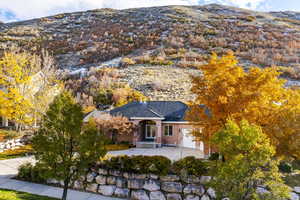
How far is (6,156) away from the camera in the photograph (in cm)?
1750

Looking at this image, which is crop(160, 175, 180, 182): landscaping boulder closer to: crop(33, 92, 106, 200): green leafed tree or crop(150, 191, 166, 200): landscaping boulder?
crop(150, 191, 166, 200): landscaping boulder

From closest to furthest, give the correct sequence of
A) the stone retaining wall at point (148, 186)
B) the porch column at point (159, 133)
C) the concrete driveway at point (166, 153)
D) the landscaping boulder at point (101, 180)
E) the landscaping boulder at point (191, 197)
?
the landscaping boulder at point (191, 197) → the stone retaining wall at point (148, 186) → the landscaping boulder at point (101, 180) → the concrete driveway at point (166, 153) → the porch column at point (159, 133)

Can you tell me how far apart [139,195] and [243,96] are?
247 inches

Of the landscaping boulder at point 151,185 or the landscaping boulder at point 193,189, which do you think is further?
the landscaping boulder at point 151,185

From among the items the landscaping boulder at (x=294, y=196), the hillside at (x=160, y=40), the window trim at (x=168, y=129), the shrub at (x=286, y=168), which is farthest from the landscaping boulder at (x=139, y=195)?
the hillside at (x=160, y=40)

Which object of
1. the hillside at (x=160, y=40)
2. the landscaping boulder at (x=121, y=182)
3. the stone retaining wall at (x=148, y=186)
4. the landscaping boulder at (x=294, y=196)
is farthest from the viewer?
the hillside at (x=160, y=40)

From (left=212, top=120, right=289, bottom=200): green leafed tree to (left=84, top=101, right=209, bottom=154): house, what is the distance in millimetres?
16652

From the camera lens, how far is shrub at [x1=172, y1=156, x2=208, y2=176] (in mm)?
10047

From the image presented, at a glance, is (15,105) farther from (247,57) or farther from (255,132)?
(247,57)

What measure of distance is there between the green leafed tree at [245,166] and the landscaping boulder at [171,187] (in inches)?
132

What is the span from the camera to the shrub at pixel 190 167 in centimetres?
1005

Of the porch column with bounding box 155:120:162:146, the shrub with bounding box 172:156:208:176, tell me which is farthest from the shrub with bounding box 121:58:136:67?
the shrub with bounding box 172:156:208:176

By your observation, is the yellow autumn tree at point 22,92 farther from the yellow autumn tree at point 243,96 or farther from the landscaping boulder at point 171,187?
the yellow autumn tree at point 243,96

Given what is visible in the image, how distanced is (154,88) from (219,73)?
27464 millimetres
